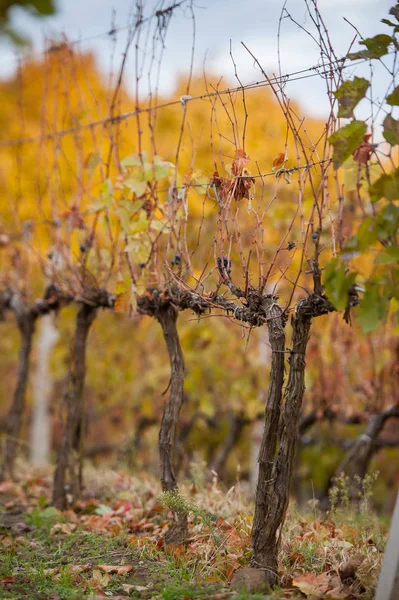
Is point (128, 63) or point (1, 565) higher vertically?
point (128, 63)

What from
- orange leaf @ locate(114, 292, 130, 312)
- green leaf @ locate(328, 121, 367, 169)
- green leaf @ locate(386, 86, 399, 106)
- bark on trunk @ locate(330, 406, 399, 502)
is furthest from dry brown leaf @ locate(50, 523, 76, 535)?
bark on trunk @ locate(330, 406, 399, 502)

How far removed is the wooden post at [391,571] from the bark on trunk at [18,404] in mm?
4656

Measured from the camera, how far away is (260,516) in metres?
3.23

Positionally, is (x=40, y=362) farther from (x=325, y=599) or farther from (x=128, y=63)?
(x=325, y=599)

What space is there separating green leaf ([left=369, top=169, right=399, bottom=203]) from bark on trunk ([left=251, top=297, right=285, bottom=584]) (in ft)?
2.74

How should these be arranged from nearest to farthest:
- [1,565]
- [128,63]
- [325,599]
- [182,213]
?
[325,599] < [1,565] < [182,213] < [128,63]

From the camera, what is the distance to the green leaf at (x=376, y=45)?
2854 millimetres

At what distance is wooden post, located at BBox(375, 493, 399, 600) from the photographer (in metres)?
2.51

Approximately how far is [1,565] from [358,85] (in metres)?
3.06

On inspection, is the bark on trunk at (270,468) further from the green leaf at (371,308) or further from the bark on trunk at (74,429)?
the bark on trunk at (74,429)

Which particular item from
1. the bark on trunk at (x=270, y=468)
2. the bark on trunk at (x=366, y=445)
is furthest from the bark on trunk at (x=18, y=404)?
the bark on trunk at (x=270, y=468)

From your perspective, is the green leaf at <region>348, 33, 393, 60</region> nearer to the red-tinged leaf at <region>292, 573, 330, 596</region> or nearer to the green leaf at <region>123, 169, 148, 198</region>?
the green leaf at <region>123, 169, 148, 198</region>

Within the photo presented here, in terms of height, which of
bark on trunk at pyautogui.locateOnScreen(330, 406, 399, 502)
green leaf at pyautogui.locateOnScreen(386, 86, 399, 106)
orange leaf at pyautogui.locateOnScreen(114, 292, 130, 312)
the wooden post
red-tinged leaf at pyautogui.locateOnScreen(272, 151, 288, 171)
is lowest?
the wooden post

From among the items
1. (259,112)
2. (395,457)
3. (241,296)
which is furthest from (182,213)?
(395,457)
